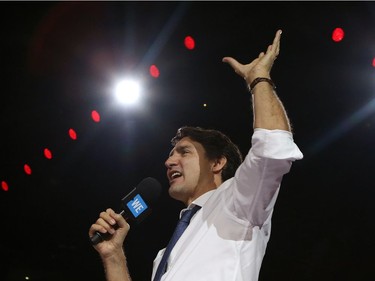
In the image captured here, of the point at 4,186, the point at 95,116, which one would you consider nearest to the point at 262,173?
the point at 95,116

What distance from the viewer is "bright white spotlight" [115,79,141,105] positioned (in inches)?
174

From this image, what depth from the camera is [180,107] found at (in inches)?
181

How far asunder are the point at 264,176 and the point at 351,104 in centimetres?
320

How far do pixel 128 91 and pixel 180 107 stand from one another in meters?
0.55

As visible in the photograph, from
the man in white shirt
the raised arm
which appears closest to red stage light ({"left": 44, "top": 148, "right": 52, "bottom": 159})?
the man in white shirt

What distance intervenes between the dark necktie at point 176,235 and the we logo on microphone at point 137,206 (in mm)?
168

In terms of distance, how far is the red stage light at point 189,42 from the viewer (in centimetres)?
405

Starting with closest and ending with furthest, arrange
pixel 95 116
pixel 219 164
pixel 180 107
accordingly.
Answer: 1. pixel 219 164
2. pixel 180 107
3. pixel 95 116

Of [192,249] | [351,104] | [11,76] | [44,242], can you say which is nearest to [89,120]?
[11,76]

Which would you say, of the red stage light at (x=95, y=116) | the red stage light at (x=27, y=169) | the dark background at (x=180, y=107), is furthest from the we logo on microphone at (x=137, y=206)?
the red stage light at (x=27, y=169)

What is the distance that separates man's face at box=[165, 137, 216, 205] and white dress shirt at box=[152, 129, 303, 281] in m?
0.50

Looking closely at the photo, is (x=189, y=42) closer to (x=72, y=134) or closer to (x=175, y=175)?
(x=72, y=134)

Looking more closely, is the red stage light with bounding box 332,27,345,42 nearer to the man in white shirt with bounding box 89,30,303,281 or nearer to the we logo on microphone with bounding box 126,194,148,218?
the man in white shirt with bounding box 89,30,303,281

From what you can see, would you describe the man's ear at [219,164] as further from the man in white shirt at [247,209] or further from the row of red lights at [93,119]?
the row of red lights at [93,119]
